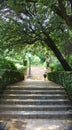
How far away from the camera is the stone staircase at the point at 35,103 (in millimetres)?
7707

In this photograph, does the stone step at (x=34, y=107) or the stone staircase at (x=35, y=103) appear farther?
the stone step at (x=34, y=107)

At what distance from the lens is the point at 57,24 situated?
12.3 metres

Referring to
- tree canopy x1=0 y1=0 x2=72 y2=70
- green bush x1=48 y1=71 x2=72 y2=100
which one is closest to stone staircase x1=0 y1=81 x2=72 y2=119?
green bush x1=48 y1=71 x2=72 y2=100

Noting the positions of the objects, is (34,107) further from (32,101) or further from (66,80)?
(66,80)

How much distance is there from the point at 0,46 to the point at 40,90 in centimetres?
433

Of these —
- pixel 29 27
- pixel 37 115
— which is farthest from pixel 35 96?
pixel 29 27

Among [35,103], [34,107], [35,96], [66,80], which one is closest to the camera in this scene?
[34,107]

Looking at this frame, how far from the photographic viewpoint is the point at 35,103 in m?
8.70

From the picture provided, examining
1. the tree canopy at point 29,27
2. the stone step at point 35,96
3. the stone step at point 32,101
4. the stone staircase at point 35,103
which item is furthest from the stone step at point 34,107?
the tree canopy at point 29,27

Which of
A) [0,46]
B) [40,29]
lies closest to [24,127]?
[40,29]

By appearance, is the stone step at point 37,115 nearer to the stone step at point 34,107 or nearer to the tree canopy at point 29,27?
the stone step at point 34,107

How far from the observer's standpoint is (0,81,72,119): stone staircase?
7.71m

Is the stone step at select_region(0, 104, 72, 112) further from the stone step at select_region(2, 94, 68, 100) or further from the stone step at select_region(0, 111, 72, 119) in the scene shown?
the stone step at select_region(2, 94, 68, 100)

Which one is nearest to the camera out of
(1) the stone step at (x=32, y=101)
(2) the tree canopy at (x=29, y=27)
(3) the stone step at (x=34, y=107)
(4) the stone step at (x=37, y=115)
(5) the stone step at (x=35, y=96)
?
(4) the stone step at (x=37, y=115)
